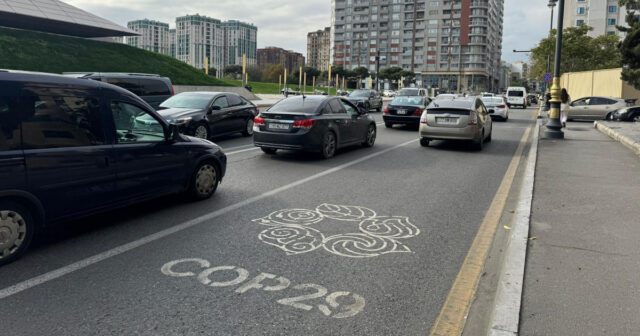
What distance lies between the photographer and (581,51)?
63.6 meters

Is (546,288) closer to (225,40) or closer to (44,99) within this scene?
(44,99)

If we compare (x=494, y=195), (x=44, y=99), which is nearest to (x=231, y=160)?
(x=494, y=195)

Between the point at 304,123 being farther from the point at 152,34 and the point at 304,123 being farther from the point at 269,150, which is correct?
the point at 152,34

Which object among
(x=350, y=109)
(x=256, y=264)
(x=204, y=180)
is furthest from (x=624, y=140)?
(x=256, y=264)

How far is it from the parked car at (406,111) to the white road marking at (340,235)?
1382 centimetres

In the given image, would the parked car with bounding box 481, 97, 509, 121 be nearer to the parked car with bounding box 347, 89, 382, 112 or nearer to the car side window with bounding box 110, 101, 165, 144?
the parked car with bounding box 347, 89, 382, 112

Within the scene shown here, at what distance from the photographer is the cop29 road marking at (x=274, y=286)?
362 cm

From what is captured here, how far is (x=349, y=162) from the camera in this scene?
11.2 meters

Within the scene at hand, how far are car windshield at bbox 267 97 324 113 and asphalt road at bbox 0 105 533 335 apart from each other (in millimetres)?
3504

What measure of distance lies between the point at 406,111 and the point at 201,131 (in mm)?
9357

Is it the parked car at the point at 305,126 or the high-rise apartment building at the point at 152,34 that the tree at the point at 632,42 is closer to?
the parked car at the point at 305,126

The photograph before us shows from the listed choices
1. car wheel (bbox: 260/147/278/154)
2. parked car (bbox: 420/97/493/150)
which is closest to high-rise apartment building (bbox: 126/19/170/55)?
parked car (bbox: 420/97/493/150)

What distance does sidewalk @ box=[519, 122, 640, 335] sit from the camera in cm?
332

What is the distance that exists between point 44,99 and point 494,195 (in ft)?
20.9
